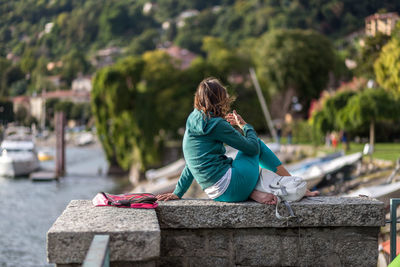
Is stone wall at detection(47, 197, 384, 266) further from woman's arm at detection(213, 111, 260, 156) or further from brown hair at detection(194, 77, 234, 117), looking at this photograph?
brown hair at detection(194, 77, 234, 117)

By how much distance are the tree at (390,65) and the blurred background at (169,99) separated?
0.06m

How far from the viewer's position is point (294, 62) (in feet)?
201

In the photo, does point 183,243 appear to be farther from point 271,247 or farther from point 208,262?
point 271,247

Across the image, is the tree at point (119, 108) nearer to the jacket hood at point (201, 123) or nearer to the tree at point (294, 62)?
the tree at point (294, 62)

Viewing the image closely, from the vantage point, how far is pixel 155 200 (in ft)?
15.6

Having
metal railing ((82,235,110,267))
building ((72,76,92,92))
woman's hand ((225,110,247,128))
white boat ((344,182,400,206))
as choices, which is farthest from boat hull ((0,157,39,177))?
metal railing ((82,235,110,267))

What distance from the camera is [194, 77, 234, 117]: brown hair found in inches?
195

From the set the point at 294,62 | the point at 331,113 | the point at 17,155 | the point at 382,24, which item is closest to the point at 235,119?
the point at 382,24

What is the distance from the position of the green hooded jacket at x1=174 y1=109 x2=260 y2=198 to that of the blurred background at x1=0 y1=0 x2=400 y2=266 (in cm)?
1019

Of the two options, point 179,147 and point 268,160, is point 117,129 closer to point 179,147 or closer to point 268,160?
point 179,147

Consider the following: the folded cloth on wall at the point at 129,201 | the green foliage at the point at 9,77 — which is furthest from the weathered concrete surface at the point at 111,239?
the green foliage at the point at 9,77

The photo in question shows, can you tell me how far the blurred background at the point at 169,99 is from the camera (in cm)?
2612

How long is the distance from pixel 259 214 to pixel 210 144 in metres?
0.64

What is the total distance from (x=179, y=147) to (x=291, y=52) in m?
18.1
